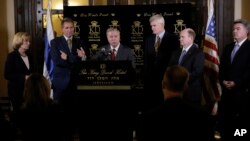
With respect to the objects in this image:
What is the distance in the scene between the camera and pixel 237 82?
5191 mm

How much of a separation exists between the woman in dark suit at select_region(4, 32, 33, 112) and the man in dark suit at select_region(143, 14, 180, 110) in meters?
1.57

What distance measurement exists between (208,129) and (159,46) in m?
2.81

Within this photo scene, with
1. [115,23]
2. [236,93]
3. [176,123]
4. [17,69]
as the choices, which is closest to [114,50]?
[17,69]

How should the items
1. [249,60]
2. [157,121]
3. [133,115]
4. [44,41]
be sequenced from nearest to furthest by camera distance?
[157,121], [133,115], [249,60], [44,41]

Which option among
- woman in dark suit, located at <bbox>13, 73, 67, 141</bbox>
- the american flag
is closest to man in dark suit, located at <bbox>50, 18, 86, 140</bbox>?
the american flag

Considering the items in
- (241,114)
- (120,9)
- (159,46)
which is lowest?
(241,114)

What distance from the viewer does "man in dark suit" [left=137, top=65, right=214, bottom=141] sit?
8.86 feet

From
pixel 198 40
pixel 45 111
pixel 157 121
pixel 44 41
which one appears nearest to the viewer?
pixel 157 121

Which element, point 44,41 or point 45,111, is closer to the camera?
point 45,111

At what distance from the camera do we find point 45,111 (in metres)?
3.26

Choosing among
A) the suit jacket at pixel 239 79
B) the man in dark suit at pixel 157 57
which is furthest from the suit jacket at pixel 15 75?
the suit jacket at pixel 239 79

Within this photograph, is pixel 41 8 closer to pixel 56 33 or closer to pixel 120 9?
pixel 56 33

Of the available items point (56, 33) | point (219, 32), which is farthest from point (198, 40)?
point (56, 33)

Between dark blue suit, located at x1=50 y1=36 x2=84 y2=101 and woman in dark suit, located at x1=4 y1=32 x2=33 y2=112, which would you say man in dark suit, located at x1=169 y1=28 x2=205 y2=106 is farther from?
woman in dark suit, located at x1=4 y1=32 x2=33 y2=112
